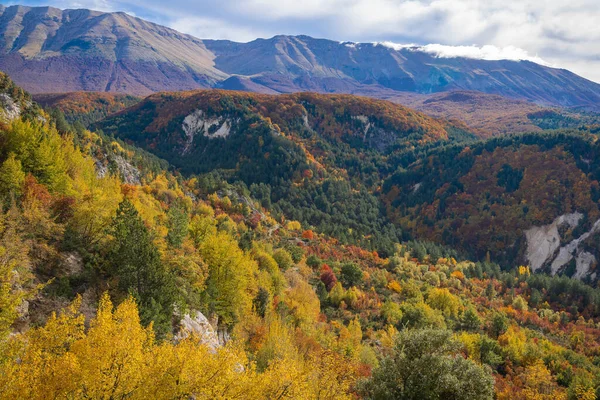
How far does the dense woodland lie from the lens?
19578 millimetres

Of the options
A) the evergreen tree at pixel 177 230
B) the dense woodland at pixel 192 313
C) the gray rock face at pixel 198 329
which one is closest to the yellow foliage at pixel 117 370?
the dense woodland at pixel 192 313

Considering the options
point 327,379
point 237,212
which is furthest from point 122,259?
point 237,212

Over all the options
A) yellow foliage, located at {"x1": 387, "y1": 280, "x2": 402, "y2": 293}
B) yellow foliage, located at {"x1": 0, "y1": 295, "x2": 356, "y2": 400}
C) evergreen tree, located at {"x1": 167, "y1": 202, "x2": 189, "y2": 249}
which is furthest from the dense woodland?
yellow foliage, located at {"x1": 387, "y1": 280, "x2": 402, "y2": 293}

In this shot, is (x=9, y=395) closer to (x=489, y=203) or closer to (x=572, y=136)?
(x=489, y=203)

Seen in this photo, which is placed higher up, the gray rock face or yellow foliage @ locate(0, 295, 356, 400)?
yellow foliage @ locate(0, 295, 356, 400)

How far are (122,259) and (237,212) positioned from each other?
94677 mm

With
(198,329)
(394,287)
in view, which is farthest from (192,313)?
(394,287)

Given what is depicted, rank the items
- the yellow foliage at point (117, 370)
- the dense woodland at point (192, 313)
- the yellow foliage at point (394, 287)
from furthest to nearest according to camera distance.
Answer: the yellow foliage at point (394, 287), the dense woodland at point (192, 313), the yellow foliage at point (117, 370)

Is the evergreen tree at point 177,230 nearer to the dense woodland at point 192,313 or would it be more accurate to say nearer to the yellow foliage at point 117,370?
the dense woodland at point 192,313

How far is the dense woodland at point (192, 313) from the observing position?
1958cm

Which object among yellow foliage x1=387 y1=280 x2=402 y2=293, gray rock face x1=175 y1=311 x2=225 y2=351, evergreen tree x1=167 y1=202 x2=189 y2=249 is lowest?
yellow foliage x1=387 y1=280 x2=402 y2=293

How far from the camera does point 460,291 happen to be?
107m

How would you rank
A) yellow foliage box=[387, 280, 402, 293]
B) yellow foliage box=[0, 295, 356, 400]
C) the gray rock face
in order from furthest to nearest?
yellow foliage box=[387, 280, 402, 293], the gray rock face, yellow foliage box=[0, 295, 356, 400]

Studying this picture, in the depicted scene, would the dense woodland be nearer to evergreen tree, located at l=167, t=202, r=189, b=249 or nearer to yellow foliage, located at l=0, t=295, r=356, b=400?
yellow foliage, located at l=0, t=295, r=356, b=400
